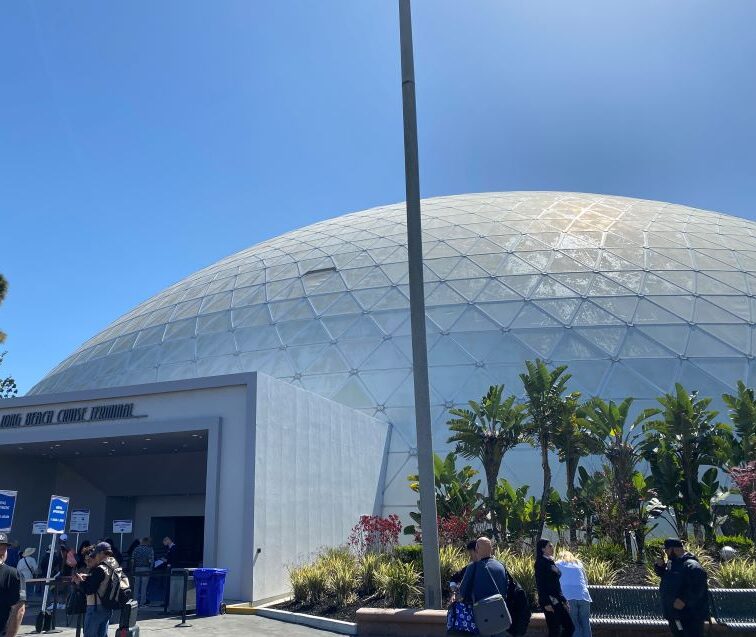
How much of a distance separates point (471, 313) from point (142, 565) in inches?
573

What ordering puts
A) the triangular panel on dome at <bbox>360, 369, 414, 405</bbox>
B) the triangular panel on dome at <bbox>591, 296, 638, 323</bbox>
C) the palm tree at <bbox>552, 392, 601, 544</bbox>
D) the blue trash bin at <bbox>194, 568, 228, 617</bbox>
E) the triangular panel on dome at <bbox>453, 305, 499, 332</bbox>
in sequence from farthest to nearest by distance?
1. the triangular panel on dome at <bbox>591, 296, 638, 323</bbox>
2. the triangular panel on dome at <bbox>453, 305, 499, 332</bbox>
3. the triangular panel on dome at <bbox>360, 369, 414, 405</bbox>
4. the palm tree at <bbox>552, 392, 601, 544</bbox>
5. the blue trash bin at <bbox>194, 568, 228, 617</bbox>

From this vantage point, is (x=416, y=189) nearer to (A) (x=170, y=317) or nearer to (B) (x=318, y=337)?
(B) (x=318, y=337)

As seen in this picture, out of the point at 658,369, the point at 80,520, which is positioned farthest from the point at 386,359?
the point at 80,520

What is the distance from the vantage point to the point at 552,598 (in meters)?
9.08

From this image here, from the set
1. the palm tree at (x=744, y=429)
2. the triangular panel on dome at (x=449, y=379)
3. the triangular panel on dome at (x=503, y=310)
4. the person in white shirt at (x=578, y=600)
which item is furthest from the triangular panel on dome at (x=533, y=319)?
the person in white shirt at (x=578, y=600)

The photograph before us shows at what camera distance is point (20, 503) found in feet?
85.2

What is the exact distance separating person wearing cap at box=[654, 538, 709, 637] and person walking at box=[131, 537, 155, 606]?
42.2 feet

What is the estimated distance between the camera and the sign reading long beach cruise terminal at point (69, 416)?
67.3 ft

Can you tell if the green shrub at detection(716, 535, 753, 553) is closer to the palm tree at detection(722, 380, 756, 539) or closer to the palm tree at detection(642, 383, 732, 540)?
the palm tree at detection(722, 380, 756, 539)

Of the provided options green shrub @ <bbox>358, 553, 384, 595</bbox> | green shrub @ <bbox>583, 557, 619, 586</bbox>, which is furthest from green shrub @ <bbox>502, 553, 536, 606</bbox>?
green shrub @ <bbox>358, 553, 384, 595</bbox>

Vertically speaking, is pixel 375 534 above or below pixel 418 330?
below

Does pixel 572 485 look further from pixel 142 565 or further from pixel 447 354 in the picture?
pixel 142 565

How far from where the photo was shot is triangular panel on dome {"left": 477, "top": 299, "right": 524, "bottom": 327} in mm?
26422

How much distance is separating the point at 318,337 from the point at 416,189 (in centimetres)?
1409
